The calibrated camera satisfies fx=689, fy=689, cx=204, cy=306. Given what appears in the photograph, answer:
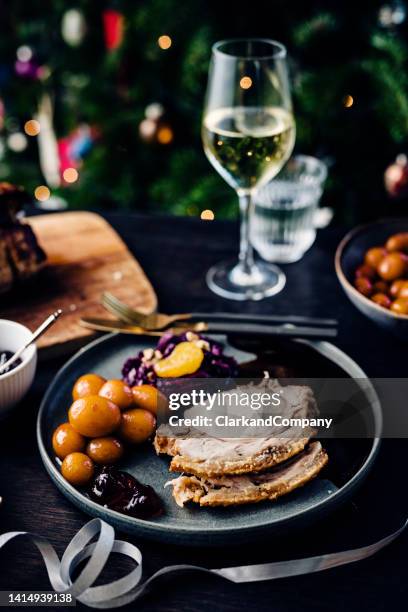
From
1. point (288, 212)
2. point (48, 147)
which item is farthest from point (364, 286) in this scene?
point (48, 147)

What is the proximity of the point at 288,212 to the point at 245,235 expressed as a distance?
0.39 feet

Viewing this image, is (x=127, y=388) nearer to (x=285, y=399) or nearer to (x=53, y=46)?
(x=285, y=399)

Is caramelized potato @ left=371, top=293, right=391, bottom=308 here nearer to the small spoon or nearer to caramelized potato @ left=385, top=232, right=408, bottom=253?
caramelized potato @ left=385, top=232, right=408, bottom=253

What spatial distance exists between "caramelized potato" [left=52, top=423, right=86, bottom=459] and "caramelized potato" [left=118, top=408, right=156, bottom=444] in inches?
2.6

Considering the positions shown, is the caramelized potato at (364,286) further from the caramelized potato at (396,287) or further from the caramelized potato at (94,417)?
the caramelized potato at (94,417)

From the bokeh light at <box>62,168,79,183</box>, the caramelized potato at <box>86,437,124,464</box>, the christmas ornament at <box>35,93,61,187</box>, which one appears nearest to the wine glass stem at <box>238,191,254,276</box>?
the caramelized potato at <box>86,437,124,464</box>

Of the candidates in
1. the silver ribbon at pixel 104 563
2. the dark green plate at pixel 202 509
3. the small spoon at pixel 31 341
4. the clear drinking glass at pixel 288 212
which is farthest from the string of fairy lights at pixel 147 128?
the silver ribbon at pixel 104 563

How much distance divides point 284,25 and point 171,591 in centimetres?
168

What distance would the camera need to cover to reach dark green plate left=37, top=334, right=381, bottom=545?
3.05ft

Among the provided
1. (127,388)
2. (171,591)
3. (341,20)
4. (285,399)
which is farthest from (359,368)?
(341,20)

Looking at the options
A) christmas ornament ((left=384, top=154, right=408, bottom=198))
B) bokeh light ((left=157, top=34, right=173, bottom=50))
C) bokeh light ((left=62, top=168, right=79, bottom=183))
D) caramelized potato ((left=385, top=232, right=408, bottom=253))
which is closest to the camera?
caramelized potato ((left=385, top=232, right=408, bottom=253))

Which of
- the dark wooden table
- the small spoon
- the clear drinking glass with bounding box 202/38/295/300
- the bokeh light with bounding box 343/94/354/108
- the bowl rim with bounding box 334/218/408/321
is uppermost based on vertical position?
the clear drinking glass with bounding box 202/38/295/300

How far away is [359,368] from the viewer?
125 centimetres

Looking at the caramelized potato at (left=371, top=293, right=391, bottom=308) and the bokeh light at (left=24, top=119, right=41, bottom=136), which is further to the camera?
the bokeh light at (left=24, top=119, right=41, bottom=136)
